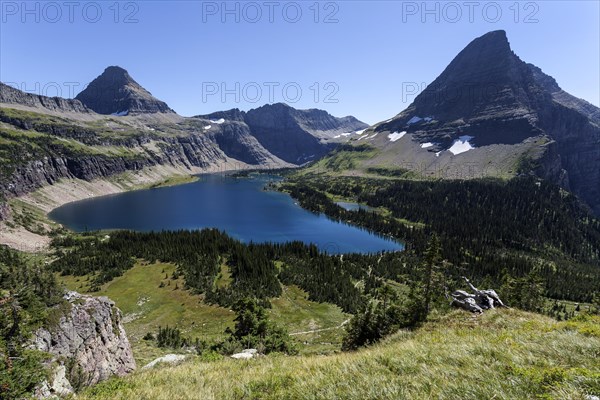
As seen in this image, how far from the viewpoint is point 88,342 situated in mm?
25812

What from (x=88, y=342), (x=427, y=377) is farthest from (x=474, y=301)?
(x=88, y=342)

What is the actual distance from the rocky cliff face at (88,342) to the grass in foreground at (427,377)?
40.7ft

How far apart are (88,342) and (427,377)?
27.9m

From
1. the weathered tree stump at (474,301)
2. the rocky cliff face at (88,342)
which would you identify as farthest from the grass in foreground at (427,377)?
the rocky cliff face at (88,342)

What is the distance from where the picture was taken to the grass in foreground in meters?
7.42

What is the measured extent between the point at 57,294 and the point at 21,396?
62.3ft

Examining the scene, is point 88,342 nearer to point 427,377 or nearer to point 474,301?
point 427,377

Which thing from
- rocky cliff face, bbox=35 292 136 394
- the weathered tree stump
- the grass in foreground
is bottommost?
rocky cliff face, bbox=35 292 136 394

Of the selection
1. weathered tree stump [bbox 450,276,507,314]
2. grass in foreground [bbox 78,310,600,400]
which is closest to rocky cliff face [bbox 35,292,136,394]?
grass in foreground [bbox 78,310,600,400]

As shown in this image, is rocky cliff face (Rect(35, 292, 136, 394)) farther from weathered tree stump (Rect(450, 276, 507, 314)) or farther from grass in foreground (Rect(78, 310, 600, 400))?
weathered tree stump (Rect(450, 276, 507, 314))

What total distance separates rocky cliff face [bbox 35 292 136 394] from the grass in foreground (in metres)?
12.4

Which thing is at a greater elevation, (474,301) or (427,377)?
(427,377)

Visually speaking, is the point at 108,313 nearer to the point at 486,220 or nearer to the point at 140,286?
the point at 140,286

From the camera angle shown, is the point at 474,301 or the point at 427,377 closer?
the point at 427,377
